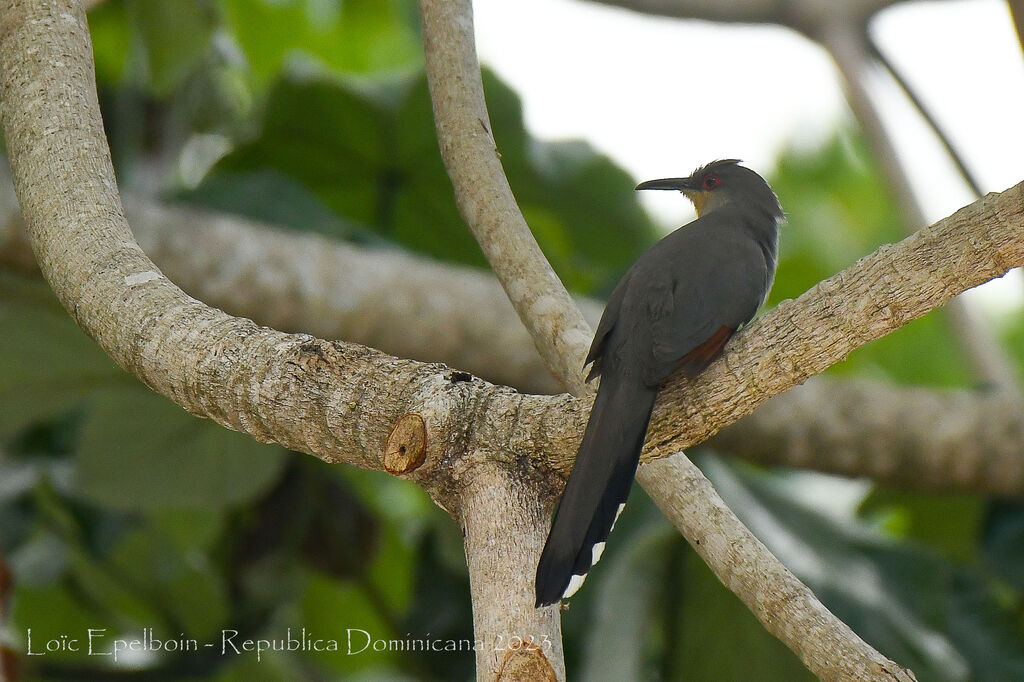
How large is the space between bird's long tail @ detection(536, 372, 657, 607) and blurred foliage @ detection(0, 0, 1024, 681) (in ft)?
4.37

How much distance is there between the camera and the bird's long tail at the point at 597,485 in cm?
112

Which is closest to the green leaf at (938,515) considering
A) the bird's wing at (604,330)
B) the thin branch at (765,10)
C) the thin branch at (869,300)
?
the thin branch at (765,10)

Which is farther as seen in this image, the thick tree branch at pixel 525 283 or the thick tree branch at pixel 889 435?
the thick tree branch at pixel 889 435

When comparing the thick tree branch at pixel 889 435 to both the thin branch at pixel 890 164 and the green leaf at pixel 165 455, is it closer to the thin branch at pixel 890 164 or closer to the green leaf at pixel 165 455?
the thin branch at pixel 890 164

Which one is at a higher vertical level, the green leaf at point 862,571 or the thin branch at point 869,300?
the green leaf at point 862,571

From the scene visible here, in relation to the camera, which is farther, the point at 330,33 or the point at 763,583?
the point at 330,33

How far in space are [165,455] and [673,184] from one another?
1872 millimetres

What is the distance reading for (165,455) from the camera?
3.03 metres

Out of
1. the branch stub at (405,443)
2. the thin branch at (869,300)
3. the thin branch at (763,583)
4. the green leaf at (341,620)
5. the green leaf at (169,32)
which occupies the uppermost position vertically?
the green leaf at (169,32)

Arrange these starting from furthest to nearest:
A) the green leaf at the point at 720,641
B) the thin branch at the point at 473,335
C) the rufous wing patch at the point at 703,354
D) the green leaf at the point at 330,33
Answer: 1. the green leaf at the point at 330,33
2. the thin branch at the point at 473,335
3. the green leaf at the point at 720,641
4. the rufous wing patch at the point at 703,354

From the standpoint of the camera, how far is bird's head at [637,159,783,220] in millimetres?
1795

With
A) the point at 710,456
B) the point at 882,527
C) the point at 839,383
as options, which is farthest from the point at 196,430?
the point at 882,527

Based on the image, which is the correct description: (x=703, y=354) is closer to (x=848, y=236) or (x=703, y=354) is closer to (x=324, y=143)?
(x=324, y=143)

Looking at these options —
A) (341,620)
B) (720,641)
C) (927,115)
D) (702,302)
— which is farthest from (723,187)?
(341,620)
